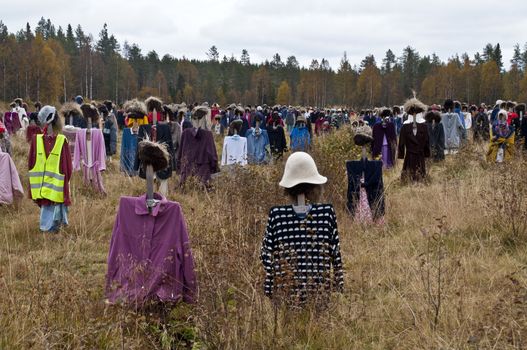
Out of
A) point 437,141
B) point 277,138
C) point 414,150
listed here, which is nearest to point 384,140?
point 437,141

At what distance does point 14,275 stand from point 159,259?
1961 millimetres

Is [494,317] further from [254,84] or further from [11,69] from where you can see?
[254,84]

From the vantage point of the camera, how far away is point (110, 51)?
96.5 metres

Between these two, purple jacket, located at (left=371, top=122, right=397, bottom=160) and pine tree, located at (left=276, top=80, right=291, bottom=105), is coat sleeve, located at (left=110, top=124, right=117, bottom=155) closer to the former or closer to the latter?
purple jacket, located at (left=371, top=122, right=397, bottom=160)

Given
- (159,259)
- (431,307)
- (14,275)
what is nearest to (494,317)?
(431,307)

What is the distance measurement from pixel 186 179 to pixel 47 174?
A: 343cm

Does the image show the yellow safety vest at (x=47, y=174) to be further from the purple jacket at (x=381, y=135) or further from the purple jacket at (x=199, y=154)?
the purple jacket at (x=381, y=135)

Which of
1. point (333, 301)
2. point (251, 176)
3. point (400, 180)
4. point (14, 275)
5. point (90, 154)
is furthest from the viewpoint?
point (400, 180)

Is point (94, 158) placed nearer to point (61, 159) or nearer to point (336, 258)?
point (61, 159)

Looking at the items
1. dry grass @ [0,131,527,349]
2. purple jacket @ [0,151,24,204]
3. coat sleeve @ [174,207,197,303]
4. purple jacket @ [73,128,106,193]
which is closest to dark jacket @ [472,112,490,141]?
dry grass @ [0,131,527,349]

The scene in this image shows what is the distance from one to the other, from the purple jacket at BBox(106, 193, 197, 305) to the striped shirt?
0.68 meters

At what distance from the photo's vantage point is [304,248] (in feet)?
13.6

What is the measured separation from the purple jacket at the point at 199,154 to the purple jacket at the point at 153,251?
611cm

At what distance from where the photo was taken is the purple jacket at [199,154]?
10.8 metres
